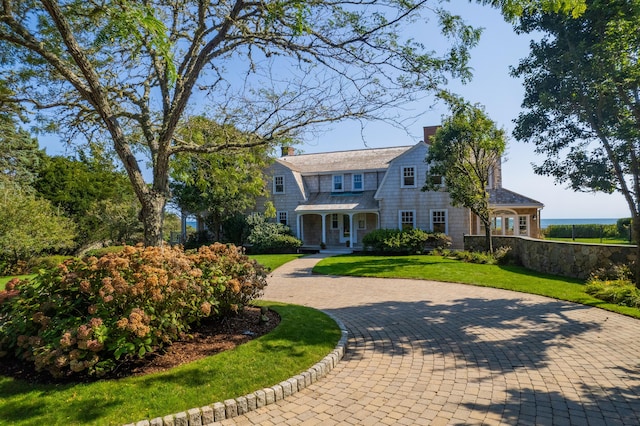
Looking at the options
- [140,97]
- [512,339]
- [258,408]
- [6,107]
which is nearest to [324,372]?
[258,408]

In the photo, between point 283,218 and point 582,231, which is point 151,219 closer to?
point 283,218

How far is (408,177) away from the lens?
23.5 meters

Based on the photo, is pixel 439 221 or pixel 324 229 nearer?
pixel 439 221

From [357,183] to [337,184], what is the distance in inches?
61.2

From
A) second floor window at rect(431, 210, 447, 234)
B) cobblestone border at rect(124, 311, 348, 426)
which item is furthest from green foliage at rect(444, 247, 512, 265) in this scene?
cobblestone border at rect(124, 311, 348, 426)

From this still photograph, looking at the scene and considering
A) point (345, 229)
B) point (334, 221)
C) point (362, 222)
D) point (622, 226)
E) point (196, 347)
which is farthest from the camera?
point (622, 226)

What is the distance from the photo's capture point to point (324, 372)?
490 cm

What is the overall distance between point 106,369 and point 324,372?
2793 mm

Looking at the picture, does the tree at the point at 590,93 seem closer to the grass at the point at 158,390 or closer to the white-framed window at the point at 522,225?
the grass at the point at 158,390

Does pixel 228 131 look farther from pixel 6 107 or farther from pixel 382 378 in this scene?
pixel 382 378

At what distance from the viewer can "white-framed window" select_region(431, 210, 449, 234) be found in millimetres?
22609

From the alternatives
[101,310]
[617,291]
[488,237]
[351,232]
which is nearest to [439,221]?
[488,237]

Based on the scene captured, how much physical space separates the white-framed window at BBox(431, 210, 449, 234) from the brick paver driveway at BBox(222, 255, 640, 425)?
543 inches

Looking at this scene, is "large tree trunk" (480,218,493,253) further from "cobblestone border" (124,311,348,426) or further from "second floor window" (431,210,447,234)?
"cobblestone border" (124,311,348,426)
